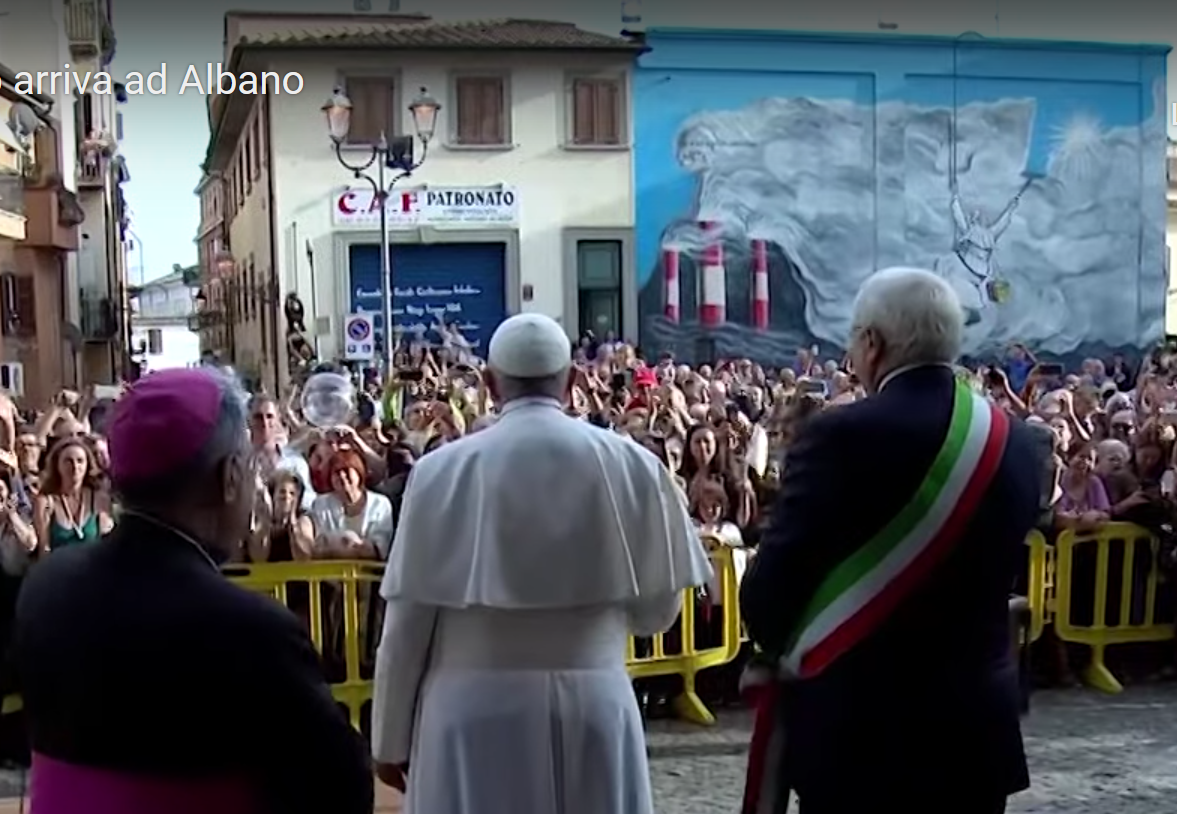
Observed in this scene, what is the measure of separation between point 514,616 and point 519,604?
52 mm

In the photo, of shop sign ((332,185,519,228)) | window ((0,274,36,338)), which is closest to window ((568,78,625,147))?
shop sign ((332,185,519,228))

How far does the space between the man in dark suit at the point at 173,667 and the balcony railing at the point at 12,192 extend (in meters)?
32.4

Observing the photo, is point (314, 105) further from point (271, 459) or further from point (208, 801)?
point (208, 801)

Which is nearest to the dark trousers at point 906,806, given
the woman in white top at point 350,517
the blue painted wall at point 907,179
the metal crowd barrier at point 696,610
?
the metal crowd barrier at point 696,610

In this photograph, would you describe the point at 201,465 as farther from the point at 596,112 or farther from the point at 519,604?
the point at 596,112

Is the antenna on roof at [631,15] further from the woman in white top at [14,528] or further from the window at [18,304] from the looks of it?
the woman in white top at [14,528]

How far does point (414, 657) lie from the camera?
147 inches

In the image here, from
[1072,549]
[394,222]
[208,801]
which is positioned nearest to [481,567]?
[208,801]

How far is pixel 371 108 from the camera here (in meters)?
32.3

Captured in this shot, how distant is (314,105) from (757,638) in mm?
30106

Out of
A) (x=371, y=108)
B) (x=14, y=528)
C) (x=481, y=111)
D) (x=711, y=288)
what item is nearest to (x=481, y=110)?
(x=481, y=111)

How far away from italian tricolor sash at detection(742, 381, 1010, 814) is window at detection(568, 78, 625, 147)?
29.9 meters

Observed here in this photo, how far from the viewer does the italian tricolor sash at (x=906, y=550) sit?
3.23 meters

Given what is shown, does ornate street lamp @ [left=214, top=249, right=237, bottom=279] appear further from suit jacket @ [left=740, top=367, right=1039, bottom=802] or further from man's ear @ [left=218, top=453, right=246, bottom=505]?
man's ear @ [left=218, top=453, right=246, bottom=505]
